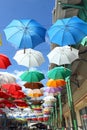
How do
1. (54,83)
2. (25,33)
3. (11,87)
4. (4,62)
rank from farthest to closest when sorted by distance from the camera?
(11,87)
(54,83)
(4,62)
(25,33)

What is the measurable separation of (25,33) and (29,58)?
2.55 m

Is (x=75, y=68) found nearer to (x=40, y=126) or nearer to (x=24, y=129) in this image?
(x=40, y=126)

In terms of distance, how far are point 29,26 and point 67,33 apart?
123cm

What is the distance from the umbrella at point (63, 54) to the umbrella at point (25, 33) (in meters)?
2.11

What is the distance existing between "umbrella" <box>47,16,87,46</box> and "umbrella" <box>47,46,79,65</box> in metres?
2.05

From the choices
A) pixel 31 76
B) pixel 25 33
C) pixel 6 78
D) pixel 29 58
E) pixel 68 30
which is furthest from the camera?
pixel 6 78

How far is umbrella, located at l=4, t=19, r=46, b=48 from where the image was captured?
6.91 m

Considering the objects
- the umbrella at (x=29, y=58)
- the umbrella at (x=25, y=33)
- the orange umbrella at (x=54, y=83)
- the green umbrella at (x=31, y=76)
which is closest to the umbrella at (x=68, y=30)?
the umbrella at (x=25, y=33)

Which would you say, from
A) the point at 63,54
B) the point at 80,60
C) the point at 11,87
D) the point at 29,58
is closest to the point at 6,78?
the point at 11,87

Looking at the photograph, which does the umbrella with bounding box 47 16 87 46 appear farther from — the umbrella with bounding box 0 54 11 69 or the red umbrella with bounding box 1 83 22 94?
the red umbrella with bounding box 1 83 22 94

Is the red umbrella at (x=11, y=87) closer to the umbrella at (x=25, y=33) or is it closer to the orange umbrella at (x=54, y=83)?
the orange umbrella at (x=54, y=83)

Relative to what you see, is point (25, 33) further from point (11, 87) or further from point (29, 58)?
point (11, 87)

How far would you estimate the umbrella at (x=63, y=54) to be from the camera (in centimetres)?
904

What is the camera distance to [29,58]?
377 inches
